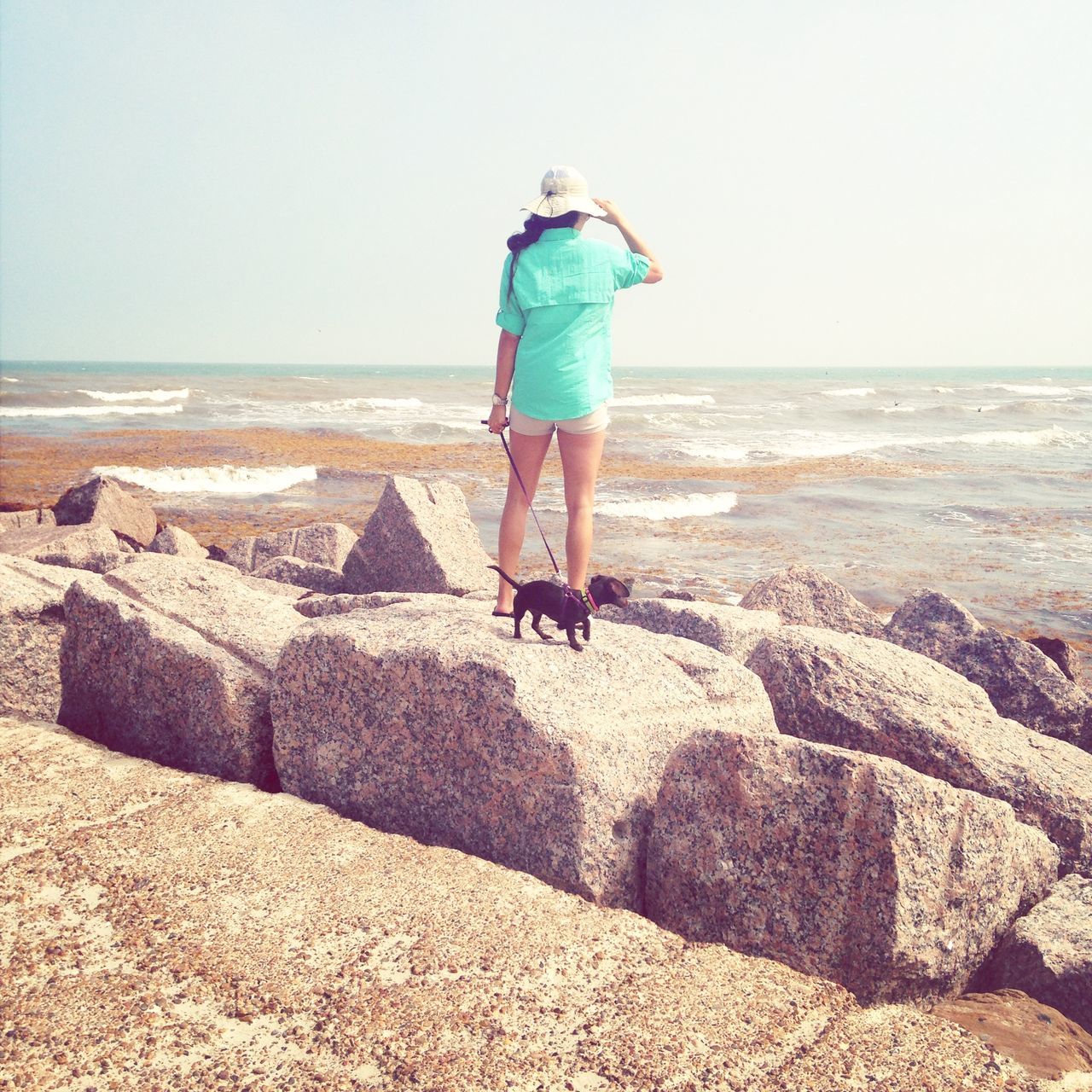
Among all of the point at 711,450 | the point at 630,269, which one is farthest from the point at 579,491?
the point at 711,450

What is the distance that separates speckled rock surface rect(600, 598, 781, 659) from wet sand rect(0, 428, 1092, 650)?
3735mm

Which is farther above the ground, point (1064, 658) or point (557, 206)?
point (557, 206)

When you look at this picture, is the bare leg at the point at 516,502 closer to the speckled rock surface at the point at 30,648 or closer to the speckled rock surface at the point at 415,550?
the speckled rock surface at the point at 30,648

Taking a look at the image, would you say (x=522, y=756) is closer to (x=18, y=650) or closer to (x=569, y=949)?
(x=569, y=949)

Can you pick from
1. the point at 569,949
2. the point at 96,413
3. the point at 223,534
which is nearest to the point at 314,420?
the point at 96,413

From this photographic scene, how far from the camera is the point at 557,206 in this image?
4.11 meters

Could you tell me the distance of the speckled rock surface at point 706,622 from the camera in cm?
498

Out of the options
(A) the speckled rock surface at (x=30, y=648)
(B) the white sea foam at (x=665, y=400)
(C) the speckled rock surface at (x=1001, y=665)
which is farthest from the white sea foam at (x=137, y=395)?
(C) the speckled rock surface at (x=1001, y=665)

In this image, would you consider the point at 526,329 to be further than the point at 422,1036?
Yes

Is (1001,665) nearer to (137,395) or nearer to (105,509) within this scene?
(105,509)

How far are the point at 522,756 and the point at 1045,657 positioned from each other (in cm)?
407

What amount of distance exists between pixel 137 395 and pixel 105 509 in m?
36.8

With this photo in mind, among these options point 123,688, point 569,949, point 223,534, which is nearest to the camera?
point 569,949

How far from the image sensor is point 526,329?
167 inches
